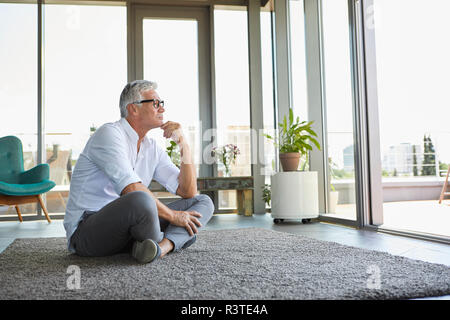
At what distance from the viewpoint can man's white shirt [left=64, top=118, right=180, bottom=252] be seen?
179cm

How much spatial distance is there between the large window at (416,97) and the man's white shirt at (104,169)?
6.51 feet

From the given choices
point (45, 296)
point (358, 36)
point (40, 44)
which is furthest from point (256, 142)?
point (45, 296)

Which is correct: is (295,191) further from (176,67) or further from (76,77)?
(76,77)

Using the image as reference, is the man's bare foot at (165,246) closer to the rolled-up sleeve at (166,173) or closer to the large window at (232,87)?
the rolled-up sleeve at (166,173)

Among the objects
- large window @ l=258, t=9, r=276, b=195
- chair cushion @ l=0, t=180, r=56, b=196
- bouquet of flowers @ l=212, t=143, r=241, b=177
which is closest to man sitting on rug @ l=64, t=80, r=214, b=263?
chair cushion @ l=0, t=180, r=56, b=196

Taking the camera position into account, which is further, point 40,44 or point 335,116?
point 40,44

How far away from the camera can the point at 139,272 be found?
159 cm

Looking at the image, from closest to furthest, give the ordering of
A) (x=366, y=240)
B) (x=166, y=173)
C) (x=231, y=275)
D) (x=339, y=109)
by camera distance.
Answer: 1. (x=231, y=275)
2. (x=166, y=173)
3. (x=366, y=240)
4. (x=339, y=109)

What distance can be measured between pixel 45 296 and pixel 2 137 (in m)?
3.82

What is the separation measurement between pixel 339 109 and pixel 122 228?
98.5 inches

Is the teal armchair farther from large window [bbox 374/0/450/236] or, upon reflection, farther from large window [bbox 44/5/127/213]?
large window [bbox 374/0/450/236]

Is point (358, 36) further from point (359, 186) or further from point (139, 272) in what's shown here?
point (139, 272)

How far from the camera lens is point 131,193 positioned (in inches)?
67.3

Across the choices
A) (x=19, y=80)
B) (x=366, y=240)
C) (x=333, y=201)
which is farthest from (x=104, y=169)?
(x=19, y=80)
